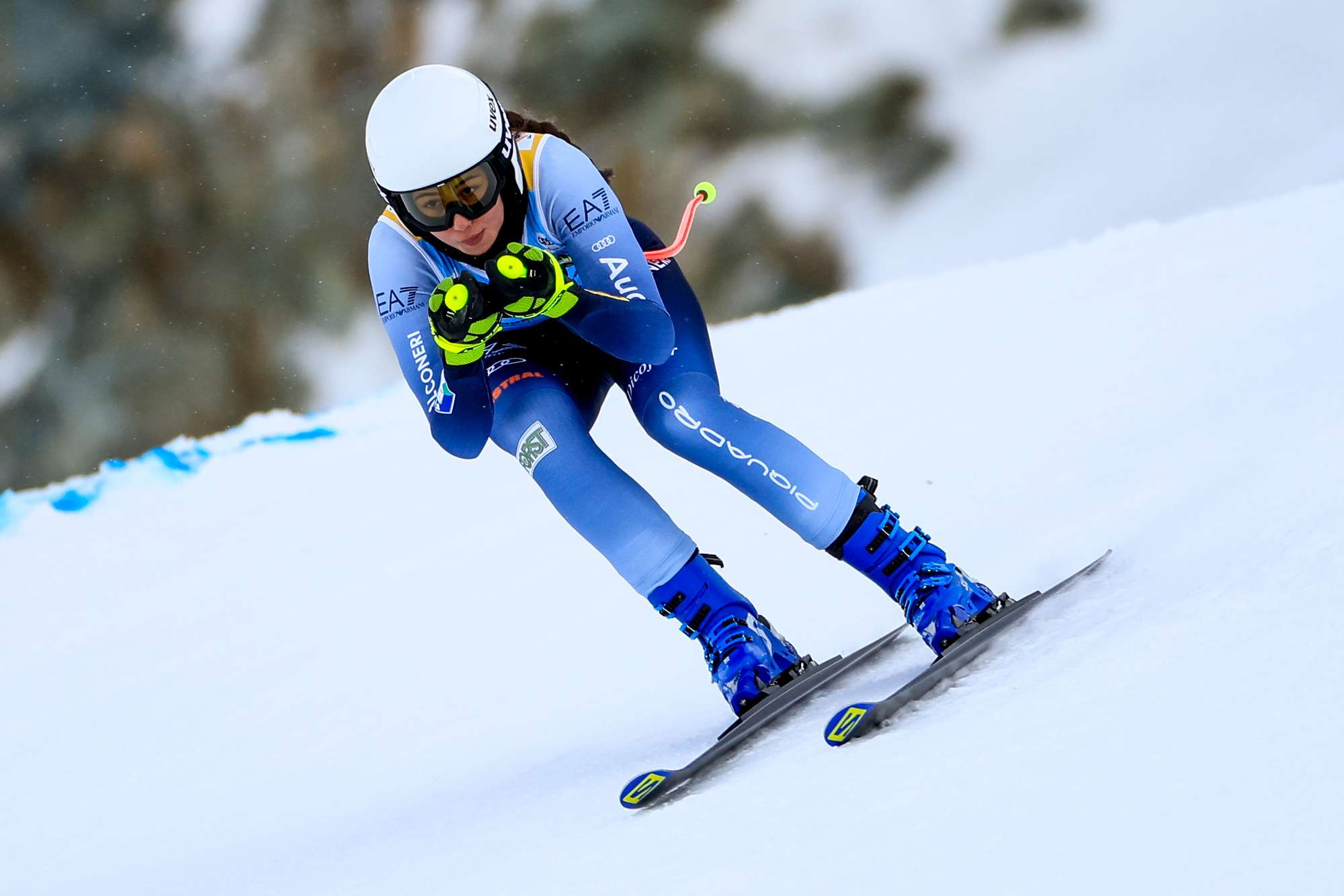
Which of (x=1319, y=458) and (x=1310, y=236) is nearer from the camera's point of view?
(x=1319, y=458)

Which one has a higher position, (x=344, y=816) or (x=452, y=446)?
(x=452, y=446)

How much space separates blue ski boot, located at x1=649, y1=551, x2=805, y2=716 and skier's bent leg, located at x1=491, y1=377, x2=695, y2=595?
56 mm

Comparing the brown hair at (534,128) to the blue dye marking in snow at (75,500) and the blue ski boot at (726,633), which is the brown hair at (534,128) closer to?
the blue ski boot at (726,633)

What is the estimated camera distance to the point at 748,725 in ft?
7.36

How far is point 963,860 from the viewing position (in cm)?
136

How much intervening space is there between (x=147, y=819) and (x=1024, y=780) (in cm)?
256

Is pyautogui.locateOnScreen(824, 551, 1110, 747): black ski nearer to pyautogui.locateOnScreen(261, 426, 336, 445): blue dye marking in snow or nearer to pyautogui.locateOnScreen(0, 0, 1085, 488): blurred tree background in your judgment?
pyautogui.locateOnScreen(261, 426, 336, 445): blue dye marking in snow

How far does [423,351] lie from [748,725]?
975 millimetres

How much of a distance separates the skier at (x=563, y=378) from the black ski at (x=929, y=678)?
0.20 feet

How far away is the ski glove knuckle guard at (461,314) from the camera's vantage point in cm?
219

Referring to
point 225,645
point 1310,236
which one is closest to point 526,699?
point 225,645

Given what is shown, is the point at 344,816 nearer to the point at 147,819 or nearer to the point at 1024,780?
the point at 147,819

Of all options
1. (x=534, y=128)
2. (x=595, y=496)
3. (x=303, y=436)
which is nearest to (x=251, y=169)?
(x=303, y=436)

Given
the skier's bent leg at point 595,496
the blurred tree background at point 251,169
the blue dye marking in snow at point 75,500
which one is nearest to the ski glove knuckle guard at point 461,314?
the skier's bent leg at point 595,496
